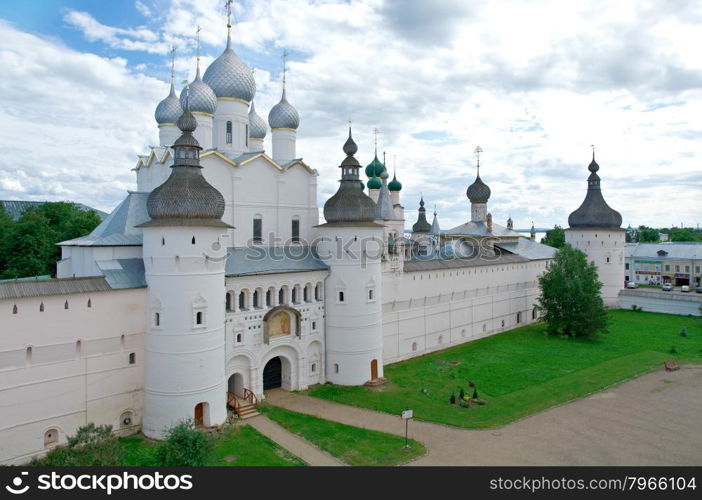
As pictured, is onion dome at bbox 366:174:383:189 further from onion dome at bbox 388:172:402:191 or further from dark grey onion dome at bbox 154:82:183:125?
dark grey onion dome at bbox 154:82:183:125

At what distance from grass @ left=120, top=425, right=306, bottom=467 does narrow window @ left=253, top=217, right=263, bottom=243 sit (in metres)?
8.16

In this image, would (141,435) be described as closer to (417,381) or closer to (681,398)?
(417,381)

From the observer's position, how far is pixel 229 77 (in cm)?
2258

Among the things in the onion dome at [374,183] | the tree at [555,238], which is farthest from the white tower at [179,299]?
the tree at [555,238]

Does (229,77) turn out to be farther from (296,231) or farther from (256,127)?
(296,231)

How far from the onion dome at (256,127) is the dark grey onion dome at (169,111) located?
403cm

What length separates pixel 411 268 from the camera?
84.8 ft

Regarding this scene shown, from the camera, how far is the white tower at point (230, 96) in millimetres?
22562

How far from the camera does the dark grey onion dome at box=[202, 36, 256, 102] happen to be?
22.5 metres

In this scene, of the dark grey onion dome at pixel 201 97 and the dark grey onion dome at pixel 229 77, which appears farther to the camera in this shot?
the dark grey onion dome at pixel 229 77

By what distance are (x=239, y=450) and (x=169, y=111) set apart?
1531cm

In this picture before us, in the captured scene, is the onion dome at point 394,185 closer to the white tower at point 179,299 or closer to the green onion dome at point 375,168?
the green onion dome at point 375,168

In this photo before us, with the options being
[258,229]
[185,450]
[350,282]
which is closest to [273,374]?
[350,282]

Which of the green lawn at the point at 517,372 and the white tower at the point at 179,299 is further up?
the white tower at the point at 179,299
